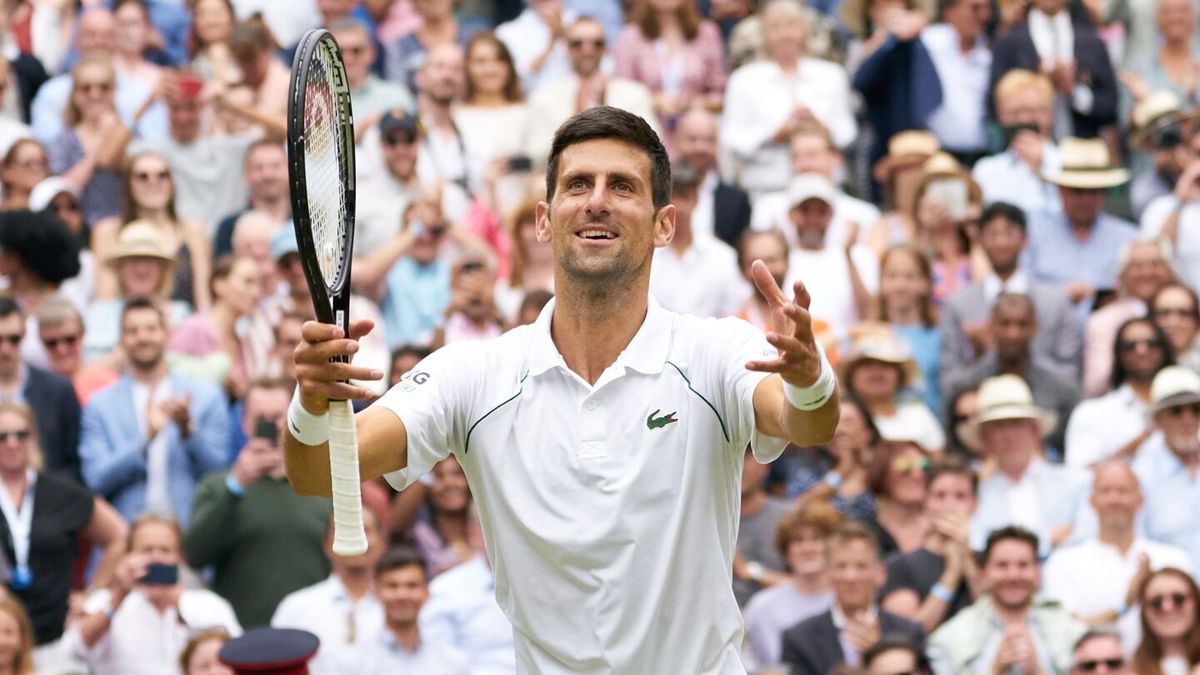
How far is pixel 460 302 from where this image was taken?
12133 millimetres

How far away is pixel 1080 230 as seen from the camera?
13711mm

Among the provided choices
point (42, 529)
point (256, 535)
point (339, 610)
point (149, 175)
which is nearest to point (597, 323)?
point (339, 610)

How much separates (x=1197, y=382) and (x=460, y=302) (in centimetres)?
386

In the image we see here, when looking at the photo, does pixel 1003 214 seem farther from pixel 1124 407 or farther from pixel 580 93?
pixel 580 93

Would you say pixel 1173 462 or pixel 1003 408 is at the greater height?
pixel 1003 408

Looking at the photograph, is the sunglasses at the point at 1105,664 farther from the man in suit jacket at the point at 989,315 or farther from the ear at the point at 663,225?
the ear at the point at 663,225

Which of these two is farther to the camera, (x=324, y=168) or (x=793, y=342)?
(x=324, y=168)

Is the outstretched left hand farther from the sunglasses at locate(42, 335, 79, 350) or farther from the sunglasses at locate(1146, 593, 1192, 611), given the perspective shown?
the sunglasses at locate(42, 335, 79, 350)

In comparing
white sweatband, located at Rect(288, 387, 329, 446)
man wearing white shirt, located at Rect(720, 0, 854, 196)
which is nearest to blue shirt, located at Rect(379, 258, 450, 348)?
man wearing white shirt, located at Rect(720, 0, 854, 196)

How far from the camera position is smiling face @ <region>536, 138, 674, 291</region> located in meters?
5.60

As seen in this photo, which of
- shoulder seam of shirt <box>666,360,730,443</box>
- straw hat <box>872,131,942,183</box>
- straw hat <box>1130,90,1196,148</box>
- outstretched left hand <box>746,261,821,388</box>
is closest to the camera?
outstretched left hand <box>746,261,821,388</box>

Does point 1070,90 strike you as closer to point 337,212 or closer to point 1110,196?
point 1110,196

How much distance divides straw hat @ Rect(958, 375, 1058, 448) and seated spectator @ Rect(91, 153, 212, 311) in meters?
4.29

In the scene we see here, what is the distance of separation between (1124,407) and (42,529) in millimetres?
5567
